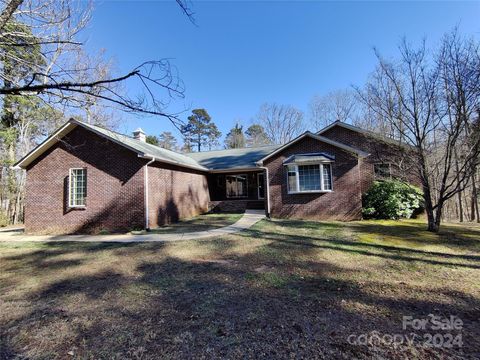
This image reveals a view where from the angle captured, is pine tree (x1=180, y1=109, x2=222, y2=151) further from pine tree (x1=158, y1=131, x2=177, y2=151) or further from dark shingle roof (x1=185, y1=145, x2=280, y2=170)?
dark shingle roof (x1=185, y1=145, x2=280, y2=170)

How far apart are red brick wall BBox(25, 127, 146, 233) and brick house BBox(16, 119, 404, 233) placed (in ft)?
0.14

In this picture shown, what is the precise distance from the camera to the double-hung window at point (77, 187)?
12.0 metres

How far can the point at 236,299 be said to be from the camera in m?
4.11

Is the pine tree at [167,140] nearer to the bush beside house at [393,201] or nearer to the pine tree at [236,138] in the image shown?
the pine tree at [236,138]

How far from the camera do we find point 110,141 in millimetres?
11602

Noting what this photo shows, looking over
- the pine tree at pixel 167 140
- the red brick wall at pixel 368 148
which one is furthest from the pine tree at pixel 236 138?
the red brick wall at pixel 368 148

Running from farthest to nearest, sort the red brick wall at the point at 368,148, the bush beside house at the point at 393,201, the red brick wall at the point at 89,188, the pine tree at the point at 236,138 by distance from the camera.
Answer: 1. the pine tree at the point at 236,138
2. the bush beside house at the point at 393,201
3. the red brick wall at the point at 368,148
4. the red brick wall at the point at 89,188

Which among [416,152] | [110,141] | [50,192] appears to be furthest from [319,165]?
[50,192]

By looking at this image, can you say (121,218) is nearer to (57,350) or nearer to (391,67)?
(57,350)

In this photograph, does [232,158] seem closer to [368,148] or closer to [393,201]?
[368,148]

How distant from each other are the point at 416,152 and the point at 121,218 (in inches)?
486

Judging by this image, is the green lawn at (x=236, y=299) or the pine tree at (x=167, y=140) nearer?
the green lawn at (x=236, y=299)

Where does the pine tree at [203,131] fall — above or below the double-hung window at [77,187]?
above

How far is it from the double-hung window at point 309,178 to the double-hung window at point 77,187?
400 inches
